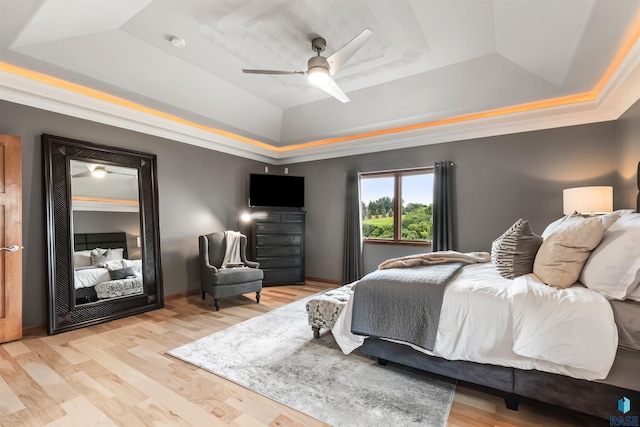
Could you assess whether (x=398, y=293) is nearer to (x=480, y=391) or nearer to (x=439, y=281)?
(x=439, y=281)

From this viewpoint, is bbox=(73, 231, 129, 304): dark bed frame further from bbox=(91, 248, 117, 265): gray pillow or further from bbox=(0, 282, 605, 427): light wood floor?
bbox=(0, 282, 605, 427): light wood floor

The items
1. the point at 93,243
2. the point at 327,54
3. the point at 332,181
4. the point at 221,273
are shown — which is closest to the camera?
the point at 327,54

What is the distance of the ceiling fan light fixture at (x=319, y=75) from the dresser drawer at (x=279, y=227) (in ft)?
10.2

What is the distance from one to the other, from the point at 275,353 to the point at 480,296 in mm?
1805

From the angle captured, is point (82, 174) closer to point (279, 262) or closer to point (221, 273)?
point (221, 273)

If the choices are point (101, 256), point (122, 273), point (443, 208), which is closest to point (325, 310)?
point (443, 208)

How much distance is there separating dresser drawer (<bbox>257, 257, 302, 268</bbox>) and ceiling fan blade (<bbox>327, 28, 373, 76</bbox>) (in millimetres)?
3503

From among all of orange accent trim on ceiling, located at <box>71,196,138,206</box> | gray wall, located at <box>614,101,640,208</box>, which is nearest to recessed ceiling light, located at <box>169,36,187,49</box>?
orange accent trim on ceiling, located at <box>71,196,138,206</box>

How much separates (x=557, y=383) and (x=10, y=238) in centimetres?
471

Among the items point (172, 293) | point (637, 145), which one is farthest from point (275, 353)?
point (637, 145)

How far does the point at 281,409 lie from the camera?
1.87 meters

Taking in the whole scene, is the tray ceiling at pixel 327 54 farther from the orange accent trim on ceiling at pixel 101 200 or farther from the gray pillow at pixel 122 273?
the gray pillow at pixel 122 273

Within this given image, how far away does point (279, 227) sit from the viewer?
17.5ft

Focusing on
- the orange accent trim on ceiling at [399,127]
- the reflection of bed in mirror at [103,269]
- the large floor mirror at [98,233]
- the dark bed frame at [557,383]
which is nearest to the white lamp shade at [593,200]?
the orange accent trim on ceiling at [399,127]
